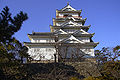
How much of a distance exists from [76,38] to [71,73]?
10499 millimetres

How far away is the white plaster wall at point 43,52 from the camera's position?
1886 centimetres

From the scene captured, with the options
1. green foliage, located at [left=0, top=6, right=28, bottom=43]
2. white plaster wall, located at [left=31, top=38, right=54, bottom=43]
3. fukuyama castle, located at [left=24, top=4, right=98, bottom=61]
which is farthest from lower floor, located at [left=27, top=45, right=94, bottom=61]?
green foliage, located at [left=0, top=6, right=28, bottom=43]

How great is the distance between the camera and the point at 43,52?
19.2m

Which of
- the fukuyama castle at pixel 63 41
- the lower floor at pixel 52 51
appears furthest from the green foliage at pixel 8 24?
the lower floor at pixel 52 51

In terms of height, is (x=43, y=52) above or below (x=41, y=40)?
below

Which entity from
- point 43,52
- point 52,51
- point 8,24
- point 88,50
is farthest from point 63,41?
point 8,24

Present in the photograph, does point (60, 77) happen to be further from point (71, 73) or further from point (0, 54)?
point (0, 54)

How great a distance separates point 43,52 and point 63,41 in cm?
363

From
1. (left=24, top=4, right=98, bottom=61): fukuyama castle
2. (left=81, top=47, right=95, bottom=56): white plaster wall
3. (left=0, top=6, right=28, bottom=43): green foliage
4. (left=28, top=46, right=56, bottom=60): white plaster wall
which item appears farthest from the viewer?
(left=81, top=47, right=95, bottom=56): white plaster wall

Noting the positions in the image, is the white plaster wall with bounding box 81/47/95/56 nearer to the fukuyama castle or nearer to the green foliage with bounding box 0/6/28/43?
the fukuyama castle

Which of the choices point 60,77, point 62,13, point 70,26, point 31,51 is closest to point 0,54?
point 60,77

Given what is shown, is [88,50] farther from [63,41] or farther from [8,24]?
[8,24]

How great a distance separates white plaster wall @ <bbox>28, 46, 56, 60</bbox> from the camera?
18.9 m

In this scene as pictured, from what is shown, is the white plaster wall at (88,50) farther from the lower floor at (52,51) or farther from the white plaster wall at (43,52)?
the white plaster wall at (43,52)
